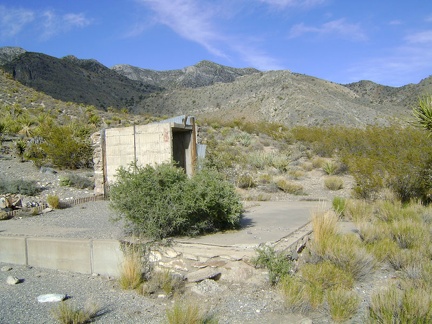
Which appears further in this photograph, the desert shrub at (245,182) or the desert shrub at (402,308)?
the desert shrub at (245,182)

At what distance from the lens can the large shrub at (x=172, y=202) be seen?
838cm

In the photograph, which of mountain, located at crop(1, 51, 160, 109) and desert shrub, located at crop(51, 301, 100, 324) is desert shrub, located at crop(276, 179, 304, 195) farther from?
mountain, located at crop(1, 51, 160, 109)

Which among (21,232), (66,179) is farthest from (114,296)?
(66,179)

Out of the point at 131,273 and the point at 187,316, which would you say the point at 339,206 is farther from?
the point at 187,316

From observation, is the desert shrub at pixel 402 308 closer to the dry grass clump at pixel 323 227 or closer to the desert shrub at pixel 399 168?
the dry grass clump at pixel 323 227

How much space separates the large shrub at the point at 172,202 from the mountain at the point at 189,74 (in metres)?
88.3

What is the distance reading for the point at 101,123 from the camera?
36.4m

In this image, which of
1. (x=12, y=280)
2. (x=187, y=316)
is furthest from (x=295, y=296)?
(x=12, y=280)

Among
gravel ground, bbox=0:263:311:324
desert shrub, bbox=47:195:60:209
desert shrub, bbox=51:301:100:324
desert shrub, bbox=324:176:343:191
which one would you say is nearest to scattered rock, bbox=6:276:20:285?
gravel ground, bbox=0:263:311:324

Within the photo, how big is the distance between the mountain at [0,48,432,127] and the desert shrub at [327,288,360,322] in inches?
1785

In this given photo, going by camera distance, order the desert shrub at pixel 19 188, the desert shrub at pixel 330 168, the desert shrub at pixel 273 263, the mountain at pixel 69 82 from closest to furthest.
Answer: the desert shrub at pixel 273 263
the desert shrub at pixel 19 188
the desert shrub at pixel 330 168
the mountain at pixel 69 82

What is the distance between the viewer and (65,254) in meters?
8.62

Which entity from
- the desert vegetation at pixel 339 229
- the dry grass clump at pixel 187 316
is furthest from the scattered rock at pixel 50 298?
the dry grass clump at pixel 187 316

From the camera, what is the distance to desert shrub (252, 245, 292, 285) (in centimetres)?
709
